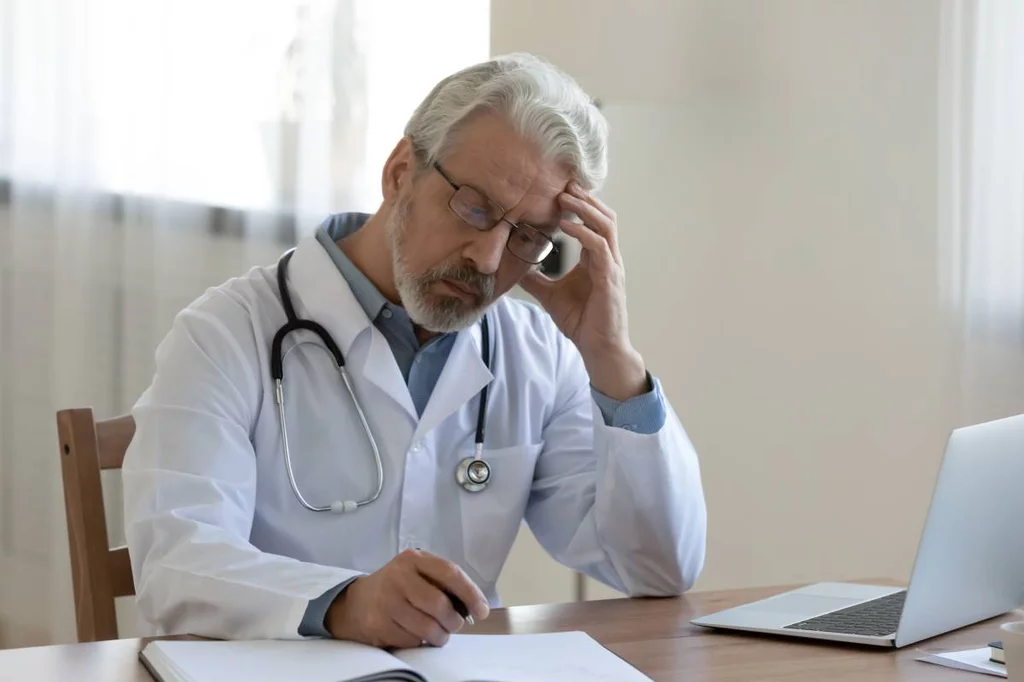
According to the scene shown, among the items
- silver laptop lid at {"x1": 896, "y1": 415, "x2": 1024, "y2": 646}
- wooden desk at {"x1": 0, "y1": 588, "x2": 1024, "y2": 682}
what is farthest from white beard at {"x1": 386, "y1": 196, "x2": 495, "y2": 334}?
silver laptop lid at {"x1": 896, "y1": 415, "x2": 1024, "y2": 646}

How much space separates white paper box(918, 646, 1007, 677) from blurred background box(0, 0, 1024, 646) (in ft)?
2.95

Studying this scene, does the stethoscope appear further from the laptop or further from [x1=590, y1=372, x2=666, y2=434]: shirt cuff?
the laptop

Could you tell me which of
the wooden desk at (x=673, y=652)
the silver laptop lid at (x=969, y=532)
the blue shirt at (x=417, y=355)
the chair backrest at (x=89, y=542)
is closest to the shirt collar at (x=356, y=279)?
the blue shirt at (x=417, y=355)

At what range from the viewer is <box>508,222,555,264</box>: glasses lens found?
1.48 m

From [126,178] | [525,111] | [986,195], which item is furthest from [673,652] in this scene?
[126,178]

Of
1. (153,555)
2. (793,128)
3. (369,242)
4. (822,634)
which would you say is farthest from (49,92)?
(822,634)

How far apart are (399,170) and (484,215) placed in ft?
0.58

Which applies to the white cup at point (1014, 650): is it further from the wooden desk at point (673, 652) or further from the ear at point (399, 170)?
the ear at point (399, 170)

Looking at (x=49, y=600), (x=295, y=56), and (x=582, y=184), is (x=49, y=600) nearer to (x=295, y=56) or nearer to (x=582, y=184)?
(x=295, y=56)

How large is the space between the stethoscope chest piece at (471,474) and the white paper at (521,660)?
0.44 meters

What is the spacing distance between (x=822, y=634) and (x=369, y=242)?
79 centimetres

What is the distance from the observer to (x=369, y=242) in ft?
5.37

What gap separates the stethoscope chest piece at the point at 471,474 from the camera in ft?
5.08

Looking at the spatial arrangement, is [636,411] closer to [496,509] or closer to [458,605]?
[496,509]
